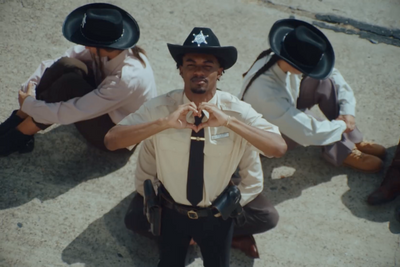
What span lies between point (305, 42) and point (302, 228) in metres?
1.52

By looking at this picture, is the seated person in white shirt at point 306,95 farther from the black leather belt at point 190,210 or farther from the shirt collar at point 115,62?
the black leather belt at point 190,210

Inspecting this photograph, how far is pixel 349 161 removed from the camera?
458 cm

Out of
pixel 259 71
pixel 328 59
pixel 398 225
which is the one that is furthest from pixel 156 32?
pixel 398 225

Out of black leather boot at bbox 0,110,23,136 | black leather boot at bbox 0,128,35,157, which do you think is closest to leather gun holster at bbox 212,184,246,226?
black leather boot at bbox 0,128,35,157

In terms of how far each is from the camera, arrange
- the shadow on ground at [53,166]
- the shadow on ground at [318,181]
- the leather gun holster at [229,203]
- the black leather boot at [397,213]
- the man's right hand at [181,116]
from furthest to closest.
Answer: the shadow on ground at [318,181] < the black leather boot at [397,213] < the shadow on ground at [53,166] < the leather gun holster at [229,203] < the man's right hand at [181,116]

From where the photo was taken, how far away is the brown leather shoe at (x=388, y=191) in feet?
14.0

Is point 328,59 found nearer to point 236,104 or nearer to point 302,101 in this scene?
point 302,101

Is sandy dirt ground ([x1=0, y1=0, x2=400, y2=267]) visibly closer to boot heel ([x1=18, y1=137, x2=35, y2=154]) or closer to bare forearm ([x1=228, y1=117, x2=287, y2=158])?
boot heel ([x1=18, y1=137, x2=35, y2=154])

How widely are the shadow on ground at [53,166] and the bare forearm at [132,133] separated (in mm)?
1203

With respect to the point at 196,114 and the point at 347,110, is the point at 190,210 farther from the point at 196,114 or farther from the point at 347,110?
the point at 347,110

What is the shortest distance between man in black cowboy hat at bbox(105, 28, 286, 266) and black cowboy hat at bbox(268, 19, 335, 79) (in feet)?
3.06

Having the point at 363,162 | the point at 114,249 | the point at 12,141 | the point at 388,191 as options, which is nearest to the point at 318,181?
the point at 363,162

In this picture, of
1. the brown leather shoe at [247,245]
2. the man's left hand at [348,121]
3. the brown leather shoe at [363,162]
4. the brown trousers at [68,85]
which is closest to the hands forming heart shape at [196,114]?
the brown leather shoe at [247,245]

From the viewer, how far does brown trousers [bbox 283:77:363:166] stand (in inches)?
177
